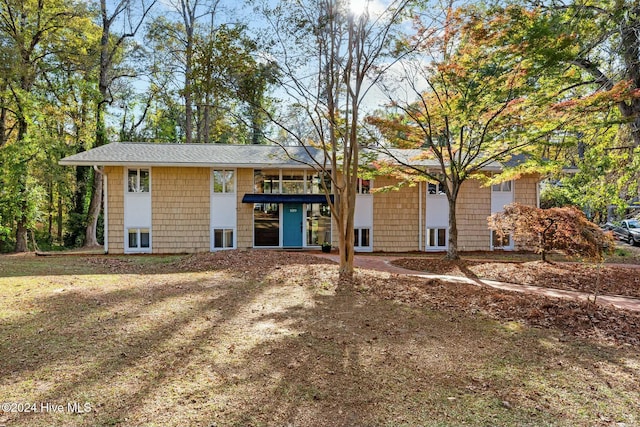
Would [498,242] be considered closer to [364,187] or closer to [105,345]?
[364,187]

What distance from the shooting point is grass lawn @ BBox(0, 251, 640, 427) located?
10.0 ft

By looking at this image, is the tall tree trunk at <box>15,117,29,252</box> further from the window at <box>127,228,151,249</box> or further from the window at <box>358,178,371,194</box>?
the window at <box>358,178,371,194</box>

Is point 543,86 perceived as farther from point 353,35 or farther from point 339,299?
point 339,299

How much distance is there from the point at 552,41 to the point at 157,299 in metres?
10.3

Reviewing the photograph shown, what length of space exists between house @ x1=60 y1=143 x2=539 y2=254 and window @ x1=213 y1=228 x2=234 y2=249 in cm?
4

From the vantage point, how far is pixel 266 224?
51.9 feet

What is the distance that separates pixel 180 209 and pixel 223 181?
6.91 feet

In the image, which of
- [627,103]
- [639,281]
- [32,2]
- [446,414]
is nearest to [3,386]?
[446,414]

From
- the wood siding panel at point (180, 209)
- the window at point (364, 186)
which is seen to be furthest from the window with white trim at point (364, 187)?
the wood siding panel at point (180, 209)

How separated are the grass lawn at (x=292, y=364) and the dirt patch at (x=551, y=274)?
3.61 metres

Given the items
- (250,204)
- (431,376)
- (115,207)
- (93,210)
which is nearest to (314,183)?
(250,204)

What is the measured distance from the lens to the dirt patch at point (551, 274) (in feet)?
27.6

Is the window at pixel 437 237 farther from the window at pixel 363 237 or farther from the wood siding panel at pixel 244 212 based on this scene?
the wood siding panel at pixel 244 212

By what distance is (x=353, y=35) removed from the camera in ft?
26.8
